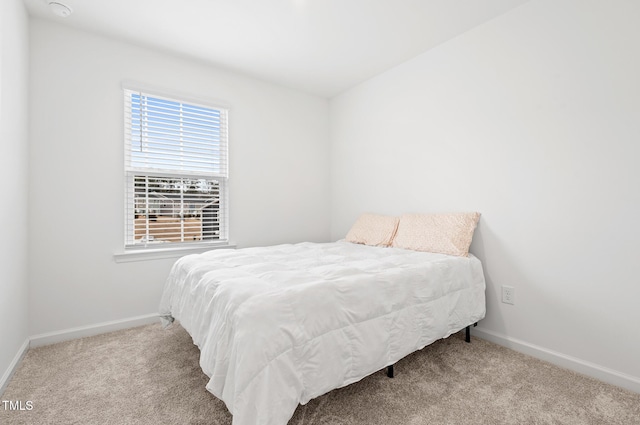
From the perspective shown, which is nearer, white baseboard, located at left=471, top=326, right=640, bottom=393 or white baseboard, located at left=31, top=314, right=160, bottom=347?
white baseboard, located at left=471, top=326, right=640, bottom=393

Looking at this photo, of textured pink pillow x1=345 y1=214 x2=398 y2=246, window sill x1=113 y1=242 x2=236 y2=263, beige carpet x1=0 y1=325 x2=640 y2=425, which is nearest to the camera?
beige carpet x1=0 y1=325 x2=640 y2=425

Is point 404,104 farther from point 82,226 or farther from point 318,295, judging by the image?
point 82,226

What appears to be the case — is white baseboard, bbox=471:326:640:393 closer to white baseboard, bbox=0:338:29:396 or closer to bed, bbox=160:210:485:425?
bed, bbox=160:210:485:425

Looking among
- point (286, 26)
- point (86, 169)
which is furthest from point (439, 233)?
point (86, 169)

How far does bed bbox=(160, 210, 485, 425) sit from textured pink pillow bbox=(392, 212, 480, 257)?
117 millimetres

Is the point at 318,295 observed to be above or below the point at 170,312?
above

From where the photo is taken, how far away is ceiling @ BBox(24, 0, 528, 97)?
2.14m

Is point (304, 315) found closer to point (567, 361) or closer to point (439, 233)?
point (439, 233)

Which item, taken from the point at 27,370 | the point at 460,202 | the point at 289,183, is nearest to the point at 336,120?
the point at 289,183

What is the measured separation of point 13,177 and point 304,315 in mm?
2090

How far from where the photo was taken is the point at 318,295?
1.36 m

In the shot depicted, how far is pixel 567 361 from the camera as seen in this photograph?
194 centimetres

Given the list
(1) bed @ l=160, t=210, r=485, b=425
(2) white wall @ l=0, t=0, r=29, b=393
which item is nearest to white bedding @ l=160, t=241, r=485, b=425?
(1) bed @ l=160, t=210, r=485, b=425

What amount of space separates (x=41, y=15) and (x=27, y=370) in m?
2.52
